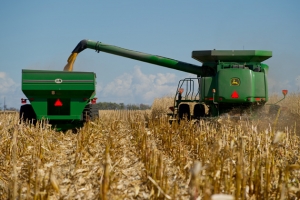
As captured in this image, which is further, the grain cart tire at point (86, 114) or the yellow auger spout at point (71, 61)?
the yellow auger spout at point (71, 61)

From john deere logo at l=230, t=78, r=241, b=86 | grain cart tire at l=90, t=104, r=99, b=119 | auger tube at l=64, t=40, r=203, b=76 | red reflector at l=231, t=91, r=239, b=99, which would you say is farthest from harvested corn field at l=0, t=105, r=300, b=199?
auger tube at l=64, t=40, r=203, b=76

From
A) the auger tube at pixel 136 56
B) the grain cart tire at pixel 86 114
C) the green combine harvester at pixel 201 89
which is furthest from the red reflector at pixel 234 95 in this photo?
the grain cart tire at pixel 86 114

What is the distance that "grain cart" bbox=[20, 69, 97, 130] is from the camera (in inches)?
376

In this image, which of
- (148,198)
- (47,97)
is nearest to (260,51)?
(47,97)

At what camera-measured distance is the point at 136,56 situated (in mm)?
12219

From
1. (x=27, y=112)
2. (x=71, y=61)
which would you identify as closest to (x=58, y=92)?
(x=27, y=112)

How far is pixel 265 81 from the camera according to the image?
10008 millimetres

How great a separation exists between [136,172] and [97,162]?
0.85 metres

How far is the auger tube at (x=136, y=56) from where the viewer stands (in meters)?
11.7

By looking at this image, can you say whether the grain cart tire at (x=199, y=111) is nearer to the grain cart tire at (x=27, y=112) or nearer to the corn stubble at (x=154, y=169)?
the corn stubble at (x=154, y=169)

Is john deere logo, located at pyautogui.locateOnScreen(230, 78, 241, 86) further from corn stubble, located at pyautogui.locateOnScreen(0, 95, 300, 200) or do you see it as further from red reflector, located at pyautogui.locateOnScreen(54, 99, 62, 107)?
red reflector, located at pyautogui.locateOnScreen(54, 99, 62, 107)

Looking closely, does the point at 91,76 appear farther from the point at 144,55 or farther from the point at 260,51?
the point at 260,51

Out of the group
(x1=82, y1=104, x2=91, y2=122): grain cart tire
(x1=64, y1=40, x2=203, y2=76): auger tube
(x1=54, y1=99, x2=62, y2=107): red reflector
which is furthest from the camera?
(x1=64, y1=40, x2=203, y2=76): auger tube

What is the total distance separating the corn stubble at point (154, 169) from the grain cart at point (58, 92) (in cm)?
182
